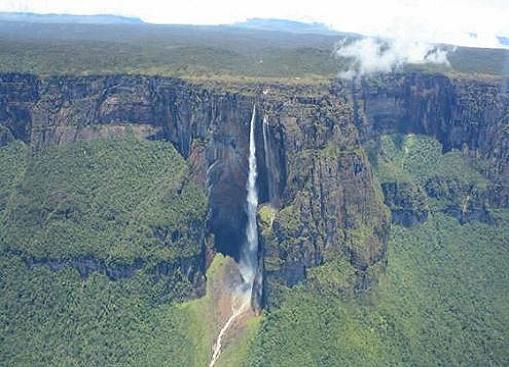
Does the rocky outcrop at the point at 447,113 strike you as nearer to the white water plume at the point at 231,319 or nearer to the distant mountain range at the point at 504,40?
the white water plume at the point at 231,319

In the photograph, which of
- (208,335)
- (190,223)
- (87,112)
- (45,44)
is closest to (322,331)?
(208,335)

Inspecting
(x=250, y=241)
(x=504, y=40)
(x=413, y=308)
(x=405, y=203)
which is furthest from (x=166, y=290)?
(x=504, y=40)

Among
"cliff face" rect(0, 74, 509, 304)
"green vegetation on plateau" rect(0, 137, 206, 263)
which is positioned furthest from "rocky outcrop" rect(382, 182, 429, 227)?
"green vegetation on plateau" rect(0, 137, 206, 263)

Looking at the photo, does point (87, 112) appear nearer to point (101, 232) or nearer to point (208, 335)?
point (101, 232)

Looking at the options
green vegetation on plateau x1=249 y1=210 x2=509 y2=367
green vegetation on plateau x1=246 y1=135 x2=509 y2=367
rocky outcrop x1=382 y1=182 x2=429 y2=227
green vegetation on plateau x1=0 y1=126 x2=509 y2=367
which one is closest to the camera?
green vegetation on plateau x1=249 y1=210 x2=509 y2=367

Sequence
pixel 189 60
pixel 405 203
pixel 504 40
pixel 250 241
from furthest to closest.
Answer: pixel 504 40 < pixel 189 60 < pixel 405 203 < pixel 250 241

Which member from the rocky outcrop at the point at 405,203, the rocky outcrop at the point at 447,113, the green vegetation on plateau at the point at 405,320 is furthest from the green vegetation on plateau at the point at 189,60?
the green vegetation on plateau at the point at 405,320

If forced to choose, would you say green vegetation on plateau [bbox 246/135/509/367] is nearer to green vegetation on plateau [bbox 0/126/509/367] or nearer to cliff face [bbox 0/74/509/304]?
green vegetation on plateau [bbox 0/126/509/367]

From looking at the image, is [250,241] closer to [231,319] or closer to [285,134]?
[231,319]
